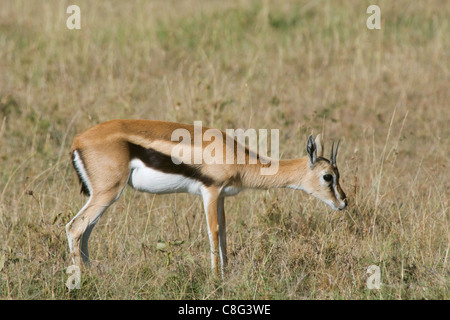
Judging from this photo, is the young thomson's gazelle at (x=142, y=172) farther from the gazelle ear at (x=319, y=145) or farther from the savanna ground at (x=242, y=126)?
the savanna ground at (x=242, y=126)

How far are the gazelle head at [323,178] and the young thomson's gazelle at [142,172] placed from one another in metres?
0.01

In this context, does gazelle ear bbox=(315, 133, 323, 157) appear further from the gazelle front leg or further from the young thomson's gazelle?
the gazelle front leg

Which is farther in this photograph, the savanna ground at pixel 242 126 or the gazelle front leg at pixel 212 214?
the gazelle front leg at pixel 212 214

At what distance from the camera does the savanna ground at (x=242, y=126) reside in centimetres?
469

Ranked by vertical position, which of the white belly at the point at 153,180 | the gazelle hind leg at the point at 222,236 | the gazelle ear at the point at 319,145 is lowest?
the gazelle hind leg at the point at 222,236

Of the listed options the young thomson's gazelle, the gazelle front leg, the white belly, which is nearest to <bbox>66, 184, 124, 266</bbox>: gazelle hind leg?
the young thomson's gazelle

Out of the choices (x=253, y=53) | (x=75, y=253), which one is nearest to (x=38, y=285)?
(x=75, y=253)

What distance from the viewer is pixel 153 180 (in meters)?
4.86

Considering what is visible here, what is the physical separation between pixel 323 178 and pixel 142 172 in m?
1.36

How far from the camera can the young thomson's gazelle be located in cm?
475

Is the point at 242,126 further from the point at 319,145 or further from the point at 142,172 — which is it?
the point at 142,172

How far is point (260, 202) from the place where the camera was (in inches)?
230

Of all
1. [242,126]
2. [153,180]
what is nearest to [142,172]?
[153,180]

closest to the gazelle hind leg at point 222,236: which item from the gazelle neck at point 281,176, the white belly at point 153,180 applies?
the gazelle neck at point 281,176
